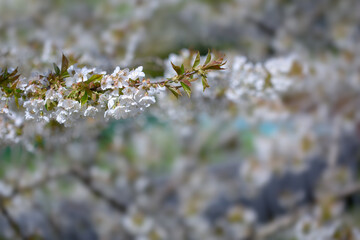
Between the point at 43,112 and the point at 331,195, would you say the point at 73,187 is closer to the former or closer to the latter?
the point at 331,195

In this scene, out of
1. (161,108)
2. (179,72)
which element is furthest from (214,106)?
(179,72)

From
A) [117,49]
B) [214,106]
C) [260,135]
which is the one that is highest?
[117,49]

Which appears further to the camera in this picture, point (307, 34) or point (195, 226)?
point (307, 34)

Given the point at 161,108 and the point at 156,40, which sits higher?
the point at 156,40

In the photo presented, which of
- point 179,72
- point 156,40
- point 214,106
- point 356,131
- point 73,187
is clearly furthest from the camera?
point 156,40

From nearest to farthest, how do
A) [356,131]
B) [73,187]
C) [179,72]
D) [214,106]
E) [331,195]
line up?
[179,72]
[214,106]
[331,195]
[73,187]
[356,131]

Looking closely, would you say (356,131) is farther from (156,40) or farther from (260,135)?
(156,40)
